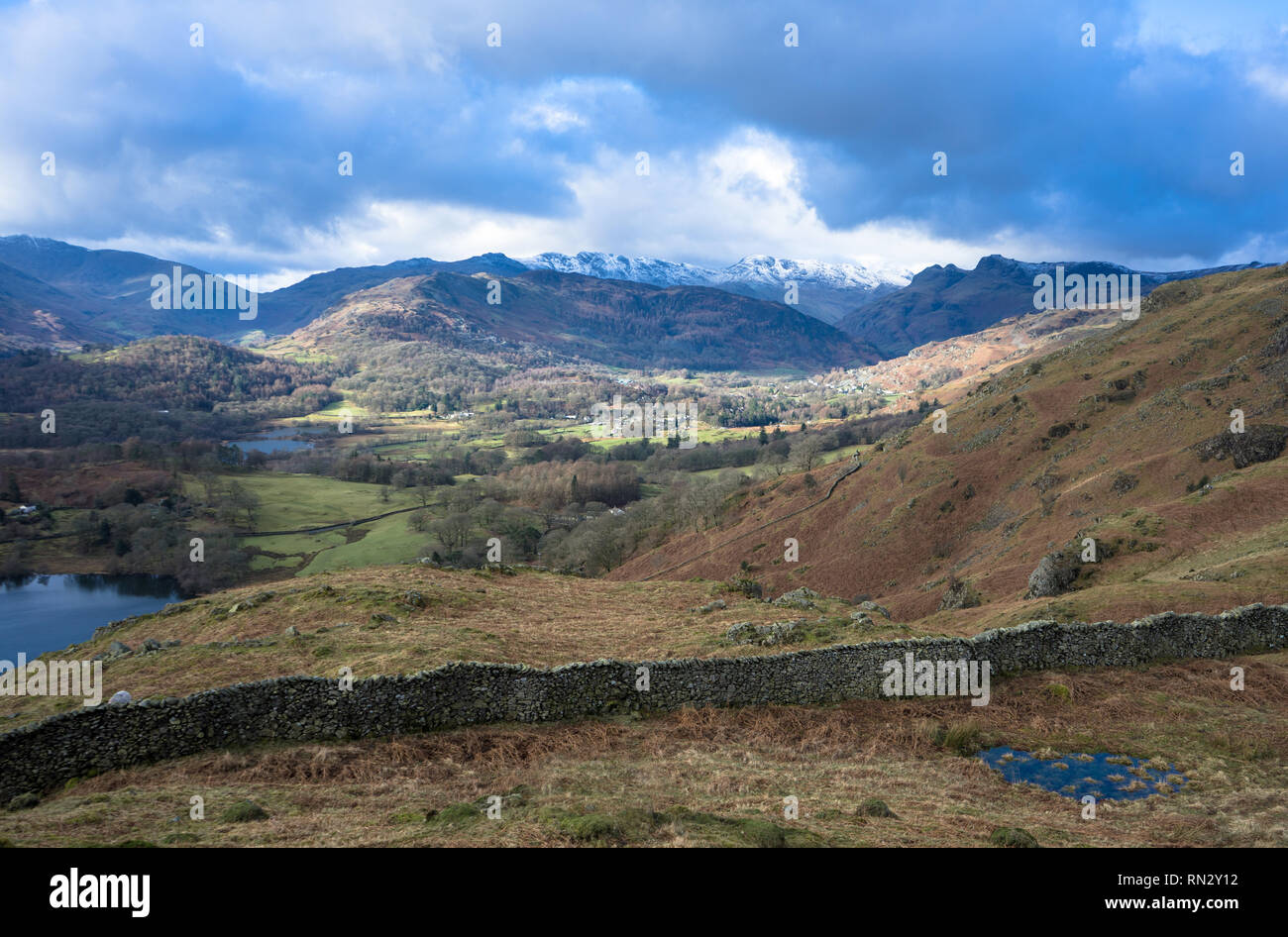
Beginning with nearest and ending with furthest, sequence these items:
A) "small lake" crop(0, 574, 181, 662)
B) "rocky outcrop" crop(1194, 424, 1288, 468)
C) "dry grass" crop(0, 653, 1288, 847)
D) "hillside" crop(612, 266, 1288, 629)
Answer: "dry grass" crop(0, 653, 1288, 847)
"hillside" crop(612, 266, 1288, 629)
"rocky outcrop" crop(1194, 424, 1288, 468)
"small lake" crop(0, 574, 181, 662)

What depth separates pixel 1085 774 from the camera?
52.6 ft

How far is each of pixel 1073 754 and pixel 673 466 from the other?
436 feet

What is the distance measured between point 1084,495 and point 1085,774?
4065 cm

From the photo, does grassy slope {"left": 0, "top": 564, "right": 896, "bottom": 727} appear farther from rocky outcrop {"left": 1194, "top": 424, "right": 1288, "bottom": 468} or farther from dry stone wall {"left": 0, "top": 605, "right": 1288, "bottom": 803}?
rocky outcrop {"left": 1194, "top": 424, "right": 1288, "bottom": 468}

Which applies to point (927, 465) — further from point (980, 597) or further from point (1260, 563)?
point (1260, 563)

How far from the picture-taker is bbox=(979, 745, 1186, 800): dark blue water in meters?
15.2

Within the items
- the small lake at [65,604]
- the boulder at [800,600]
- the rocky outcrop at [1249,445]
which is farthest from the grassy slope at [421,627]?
the small lake at [65,604]

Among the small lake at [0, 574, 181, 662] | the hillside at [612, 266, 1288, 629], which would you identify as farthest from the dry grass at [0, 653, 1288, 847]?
the small lake at [0, 574, 181, 662]

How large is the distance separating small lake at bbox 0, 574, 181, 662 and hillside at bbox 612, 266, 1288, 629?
6710cm

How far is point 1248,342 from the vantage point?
61.3 m

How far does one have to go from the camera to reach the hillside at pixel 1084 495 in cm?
3366

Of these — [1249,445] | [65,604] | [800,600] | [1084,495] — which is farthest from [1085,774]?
[65,604]

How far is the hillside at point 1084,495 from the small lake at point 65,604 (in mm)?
67101

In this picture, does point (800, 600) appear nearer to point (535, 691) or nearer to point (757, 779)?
point (757, 779)
